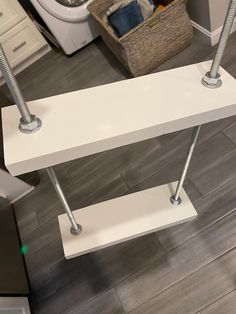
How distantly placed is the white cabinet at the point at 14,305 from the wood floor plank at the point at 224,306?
27.2 inches

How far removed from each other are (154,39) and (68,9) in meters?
0.76

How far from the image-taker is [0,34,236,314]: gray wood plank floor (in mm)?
1170

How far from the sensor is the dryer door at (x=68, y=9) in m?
2.06

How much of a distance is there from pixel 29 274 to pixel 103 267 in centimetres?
36

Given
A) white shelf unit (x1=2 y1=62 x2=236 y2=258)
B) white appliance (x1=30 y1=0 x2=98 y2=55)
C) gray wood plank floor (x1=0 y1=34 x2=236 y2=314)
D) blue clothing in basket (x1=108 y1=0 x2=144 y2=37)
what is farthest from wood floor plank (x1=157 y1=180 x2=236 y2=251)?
white appliance (x1=30 y1=0 x2=98 y2=55)

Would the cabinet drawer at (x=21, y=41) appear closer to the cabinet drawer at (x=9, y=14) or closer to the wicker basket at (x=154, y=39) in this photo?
the cabinet drawer at (x=9, y=14)

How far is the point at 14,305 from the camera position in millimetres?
1148

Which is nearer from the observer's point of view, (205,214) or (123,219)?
(123,219)

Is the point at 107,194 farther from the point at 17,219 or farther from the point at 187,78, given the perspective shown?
the point at 187,78

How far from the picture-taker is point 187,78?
0.67m


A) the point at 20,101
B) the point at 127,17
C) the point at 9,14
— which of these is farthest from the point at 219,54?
the point at 9,14

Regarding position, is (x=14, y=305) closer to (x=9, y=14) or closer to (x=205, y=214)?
(x=205, y=214)

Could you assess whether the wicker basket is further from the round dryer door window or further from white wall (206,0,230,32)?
the round dryer door window

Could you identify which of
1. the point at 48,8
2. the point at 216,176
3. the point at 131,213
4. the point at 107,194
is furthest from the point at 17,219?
the point at 48,8
